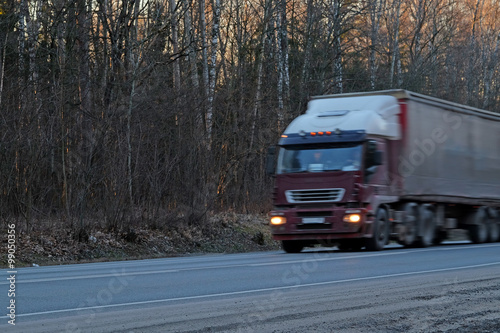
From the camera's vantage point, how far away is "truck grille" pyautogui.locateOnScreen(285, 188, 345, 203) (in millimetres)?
19125

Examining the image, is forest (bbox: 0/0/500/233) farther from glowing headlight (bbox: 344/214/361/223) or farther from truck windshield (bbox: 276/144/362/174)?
glowing headlight (bbox: 344/214/361/223)

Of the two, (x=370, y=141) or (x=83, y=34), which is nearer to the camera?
(x=370, y=141)

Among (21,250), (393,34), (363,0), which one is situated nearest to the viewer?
(21,250)

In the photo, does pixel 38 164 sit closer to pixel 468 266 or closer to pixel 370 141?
pixel 370 141

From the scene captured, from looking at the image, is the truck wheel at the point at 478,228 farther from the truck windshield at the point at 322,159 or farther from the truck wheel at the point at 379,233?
the truck windshield at the point at 322,159

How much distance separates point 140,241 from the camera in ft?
72.9

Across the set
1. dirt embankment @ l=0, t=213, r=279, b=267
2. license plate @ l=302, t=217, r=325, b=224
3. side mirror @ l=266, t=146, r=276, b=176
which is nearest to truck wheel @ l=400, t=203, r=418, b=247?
license plate @ l=302, t=217, r=325, b=224

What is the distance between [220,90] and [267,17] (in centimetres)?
441

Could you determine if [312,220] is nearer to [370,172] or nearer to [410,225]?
[370,172]

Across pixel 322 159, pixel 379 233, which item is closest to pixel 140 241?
pixel 322 159

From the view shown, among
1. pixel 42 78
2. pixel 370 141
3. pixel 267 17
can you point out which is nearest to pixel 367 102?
pixel 370 141

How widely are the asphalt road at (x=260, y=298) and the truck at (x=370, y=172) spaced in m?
4.40

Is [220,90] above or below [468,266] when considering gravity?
above

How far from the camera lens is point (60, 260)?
1911 centimetres
